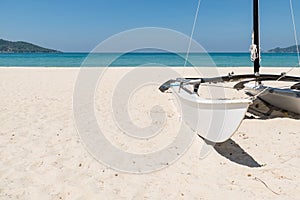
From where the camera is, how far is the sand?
305 centimetres

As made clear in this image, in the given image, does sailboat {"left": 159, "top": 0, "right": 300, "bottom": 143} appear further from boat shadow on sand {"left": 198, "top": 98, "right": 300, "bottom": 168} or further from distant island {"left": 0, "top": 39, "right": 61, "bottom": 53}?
distant island {"left": 0, "top": 39, "right": 61, "bottom": 53}

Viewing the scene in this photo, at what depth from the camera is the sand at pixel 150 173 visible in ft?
10.0

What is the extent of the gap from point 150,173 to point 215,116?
46.7 inches

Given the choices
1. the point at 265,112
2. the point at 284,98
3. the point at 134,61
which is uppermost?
the point at 134,61

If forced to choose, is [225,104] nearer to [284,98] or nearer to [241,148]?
[241,148]

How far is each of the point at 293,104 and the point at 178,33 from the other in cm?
242

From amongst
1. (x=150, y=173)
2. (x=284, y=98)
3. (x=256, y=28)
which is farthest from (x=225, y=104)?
(x=256, y=28)

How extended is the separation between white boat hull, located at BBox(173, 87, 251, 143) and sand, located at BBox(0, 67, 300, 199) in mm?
200

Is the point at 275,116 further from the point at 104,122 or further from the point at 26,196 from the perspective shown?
the point at 26,196

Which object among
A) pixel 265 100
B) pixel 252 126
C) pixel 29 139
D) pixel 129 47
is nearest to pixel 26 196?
pixel 29 139

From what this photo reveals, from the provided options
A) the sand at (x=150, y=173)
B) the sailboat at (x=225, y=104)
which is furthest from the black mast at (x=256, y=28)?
the sand at (x=150, y=173)

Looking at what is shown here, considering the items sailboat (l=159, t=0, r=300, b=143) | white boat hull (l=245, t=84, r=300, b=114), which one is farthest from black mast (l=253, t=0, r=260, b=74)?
white boat hull (l=245, t=84, r=300, b=114)

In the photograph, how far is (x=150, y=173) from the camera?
11.5 ft

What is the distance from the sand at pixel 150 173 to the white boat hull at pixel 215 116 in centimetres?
20
